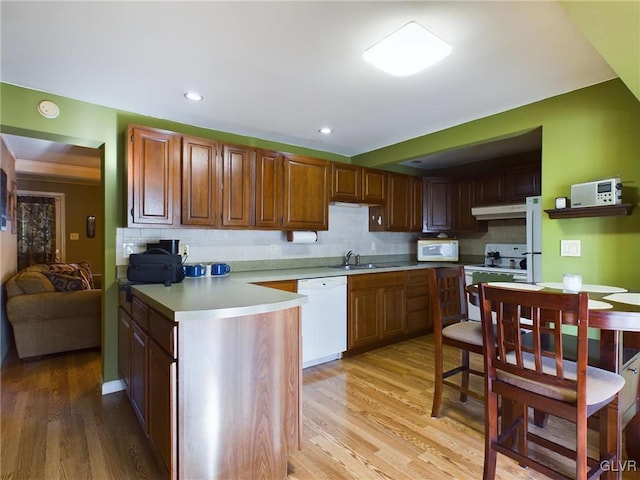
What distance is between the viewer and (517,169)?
167 inches

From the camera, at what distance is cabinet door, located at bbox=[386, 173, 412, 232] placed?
444cm

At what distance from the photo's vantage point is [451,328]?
7.75 feet

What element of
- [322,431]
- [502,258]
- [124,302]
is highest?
[502,258]

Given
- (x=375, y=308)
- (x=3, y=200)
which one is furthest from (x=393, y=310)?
(x=3, y=200)

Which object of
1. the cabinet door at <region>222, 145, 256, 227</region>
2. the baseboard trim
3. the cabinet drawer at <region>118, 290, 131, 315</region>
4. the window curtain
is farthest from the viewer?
the window curtain

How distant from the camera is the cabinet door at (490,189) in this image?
4.40m

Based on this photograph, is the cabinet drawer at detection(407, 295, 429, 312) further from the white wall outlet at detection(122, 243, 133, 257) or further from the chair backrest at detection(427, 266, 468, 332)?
the white wall outlet at detection(122, 243, 133, 257)

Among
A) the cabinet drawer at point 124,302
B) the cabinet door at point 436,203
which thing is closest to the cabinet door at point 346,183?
the cabinet door at point 436,203

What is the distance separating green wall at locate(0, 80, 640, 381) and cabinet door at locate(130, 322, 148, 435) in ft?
2.50

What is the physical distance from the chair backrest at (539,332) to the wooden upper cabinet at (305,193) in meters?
2.26

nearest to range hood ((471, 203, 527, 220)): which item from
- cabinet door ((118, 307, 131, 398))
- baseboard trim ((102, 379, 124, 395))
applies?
cabinet door ((118, 307, 131, 398))

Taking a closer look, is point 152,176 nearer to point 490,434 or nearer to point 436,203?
point 490,434

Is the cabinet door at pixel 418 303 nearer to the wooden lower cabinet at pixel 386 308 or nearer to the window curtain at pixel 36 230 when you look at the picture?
the wooden lower cabinet at pixel 386 308

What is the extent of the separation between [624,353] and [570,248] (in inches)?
32.5
